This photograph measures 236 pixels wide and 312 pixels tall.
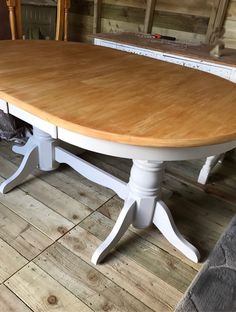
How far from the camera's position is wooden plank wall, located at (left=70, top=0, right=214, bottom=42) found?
2.45 m

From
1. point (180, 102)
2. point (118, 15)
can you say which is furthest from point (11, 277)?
point (118, 15)

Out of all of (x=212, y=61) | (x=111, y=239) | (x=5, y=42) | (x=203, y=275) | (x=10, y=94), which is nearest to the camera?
(x=203, y=275)

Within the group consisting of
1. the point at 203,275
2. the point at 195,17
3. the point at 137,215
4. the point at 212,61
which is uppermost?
the point at 195,17

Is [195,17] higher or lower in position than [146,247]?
higher

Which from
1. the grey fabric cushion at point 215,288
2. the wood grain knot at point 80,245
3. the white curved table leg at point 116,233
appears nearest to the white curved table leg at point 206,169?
the white curved table leg at point 116,233

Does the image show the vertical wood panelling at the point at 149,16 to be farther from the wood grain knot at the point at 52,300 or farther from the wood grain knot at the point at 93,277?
the wood grain knot at the point at 52,300

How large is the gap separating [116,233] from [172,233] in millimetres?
271

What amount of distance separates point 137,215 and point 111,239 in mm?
177

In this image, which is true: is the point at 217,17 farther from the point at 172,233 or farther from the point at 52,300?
the point at 52,300

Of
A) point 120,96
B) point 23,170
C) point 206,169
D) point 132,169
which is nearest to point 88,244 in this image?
point 132,169

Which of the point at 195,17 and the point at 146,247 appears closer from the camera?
the point at 146,247

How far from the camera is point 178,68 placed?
1.53 m

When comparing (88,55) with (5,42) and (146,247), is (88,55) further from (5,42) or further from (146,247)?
(146,247)

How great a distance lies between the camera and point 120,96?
3.52 feet
